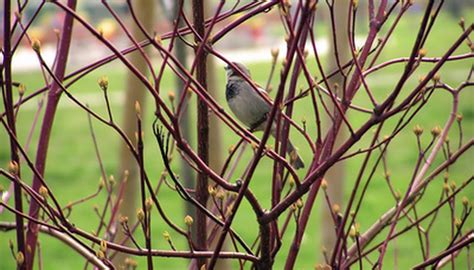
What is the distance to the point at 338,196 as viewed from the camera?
7.84 ft

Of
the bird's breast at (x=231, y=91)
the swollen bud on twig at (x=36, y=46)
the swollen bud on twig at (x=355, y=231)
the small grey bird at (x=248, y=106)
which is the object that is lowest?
the swollen bud on twig at (x=355, y=231)

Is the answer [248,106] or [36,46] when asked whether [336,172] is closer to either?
[248,106]

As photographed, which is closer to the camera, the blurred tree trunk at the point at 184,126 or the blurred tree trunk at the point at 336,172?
the blurred tree trunk at the point at 336,172

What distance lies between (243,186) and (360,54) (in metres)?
0.30

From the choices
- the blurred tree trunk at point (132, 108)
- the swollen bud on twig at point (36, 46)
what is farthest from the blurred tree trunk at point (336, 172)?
the swollen bud on twig at point (36, 46)

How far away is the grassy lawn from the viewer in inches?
156

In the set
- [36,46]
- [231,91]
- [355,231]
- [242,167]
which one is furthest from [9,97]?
[242,167]

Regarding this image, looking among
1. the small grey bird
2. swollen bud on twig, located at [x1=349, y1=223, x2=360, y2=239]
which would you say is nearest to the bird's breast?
the small grey bird

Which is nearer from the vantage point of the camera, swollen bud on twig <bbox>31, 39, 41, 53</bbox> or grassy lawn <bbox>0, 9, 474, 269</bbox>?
swollen bud on twig <bbox>31, 39, 41, 53</bbox>

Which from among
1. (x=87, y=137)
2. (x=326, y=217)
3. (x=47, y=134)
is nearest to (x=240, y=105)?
(x=47, y=134)

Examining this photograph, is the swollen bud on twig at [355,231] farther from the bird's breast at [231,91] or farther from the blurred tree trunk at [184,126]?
the blurred tree trunk at [184,126]

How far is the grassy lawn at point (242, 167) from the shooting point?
3.97 metres

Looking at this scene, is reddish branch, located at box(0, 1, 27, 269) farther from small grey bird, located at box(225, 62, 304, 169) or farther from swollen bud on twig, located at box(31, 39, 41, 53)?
small grey bird, located at box(225, 62, 304, 169)

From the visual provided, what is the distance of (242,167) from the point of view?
5.40 m
